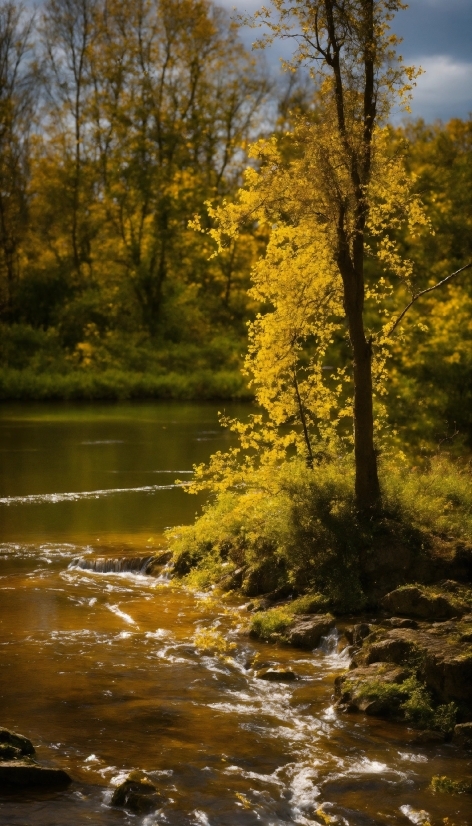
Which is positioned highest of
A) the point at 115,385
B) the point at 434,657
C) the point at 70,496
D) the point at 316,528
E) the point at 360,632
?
the point at 115,385

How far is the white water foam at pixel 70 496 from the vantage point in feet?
70.3

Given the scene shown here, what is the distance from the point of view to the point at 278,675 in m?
10.7

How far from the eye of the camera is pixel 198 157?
2190 inches

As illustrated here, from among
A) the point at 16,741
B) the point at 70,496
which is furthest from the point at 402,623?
the point at 70,496

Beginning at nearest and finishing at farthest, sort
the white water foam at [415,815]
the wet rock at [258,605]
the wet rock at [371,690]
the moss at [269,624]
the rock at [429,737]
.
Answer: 1. the white water foam at [415,815]
2. the rock at [429,737]
3. the wet rock at [371,690]
4. the moss at [269,624]
5. the wet rock at [258,605]

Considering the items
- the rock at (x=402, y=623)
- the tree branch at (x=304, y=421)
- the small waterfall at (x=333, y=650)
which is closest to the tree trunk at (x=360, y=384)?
the tree branch at (x=304, y=421)

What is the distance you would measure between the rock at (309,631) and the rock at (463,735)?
3010 millimetres

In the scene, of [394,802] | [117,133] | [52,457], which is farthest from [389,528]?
[117,133]

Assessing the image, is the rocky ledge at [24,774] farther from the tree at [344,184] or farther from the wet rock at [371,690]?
the tree at [344,184]

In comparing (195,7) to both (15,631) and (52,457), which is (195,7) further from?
(15,631)

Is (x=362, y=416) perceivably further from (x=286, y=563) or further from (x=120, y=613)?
(x=120, y=613)

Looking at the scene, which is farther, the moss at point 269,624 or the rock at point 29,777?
the moss at point 269,624

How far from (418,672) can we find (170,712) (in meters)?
2.42

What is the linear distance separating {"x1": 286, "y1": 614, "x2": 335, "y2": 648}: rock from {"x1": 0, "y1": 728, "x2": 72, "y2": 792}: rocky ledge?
4328 millimetres
